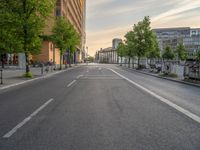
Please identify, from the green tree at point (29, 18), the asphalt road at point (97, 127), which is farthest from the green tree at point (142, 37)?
the asphalt road at point (97, 127)

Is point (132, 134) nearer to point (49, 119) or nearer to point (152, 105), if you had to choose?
point (49, 119)

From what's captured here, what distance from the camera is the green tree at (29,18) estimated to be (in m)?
24.0

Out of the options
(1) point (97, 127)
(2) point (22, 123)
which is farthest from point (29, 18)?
(1) point (97, 127)

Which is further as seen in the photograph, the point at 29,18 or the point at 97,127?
the point at 29,18

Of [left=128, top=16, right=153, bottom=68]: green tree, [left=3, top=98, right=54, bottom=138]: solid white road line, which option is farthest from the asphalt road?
[left=128, top=16, right=153, bottom=68]: green tree

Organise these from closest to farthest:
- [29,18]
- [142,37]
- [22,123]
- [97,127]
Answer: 1. [97,127]
2. [22,123]
3. [29,18]
4. [142,37]

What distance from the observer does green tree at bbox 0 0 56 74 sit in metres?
24.0

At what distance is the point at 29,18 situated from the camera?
2447cm

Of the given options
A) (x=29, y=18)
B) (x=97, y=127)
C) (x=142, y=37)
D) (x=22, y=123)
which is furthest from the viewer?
(x=142, y=37)

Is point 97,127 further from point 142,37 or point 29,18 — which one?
point 142,37

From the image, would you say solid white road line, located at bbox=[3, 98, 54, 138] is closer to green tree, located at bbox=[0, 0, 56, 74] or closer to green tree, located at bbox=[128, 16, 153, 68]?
green tree, located at bbox=[0, 0, 56, 74]

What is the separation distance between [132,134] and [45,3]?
21733 mm

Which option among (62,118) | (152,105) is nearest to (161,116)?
(152,105)

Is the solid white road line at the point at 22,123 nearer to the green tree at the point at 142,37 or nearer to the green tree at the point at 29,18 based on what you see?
the green tree at the point at 29,18
